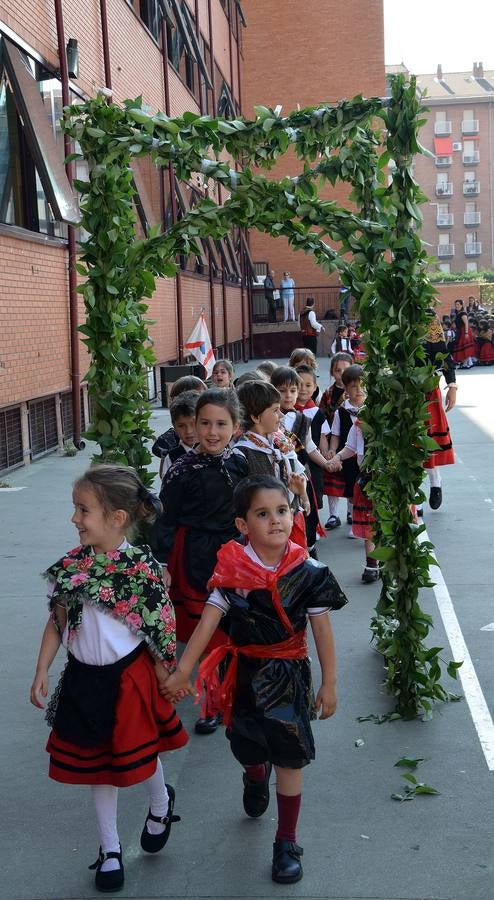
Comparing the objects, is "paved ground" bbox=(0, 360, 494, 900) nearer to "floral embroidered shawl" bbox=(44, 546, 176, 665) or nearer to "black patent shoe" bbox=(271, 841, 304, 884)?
"black patent shoe" bbox=(271, 841, 304, 884)

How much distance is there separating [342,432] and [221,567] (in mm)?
5876

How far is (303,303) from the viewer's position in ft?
159

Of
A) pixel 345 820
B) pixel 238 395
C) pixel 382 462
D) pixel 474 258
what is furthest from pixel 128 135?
pixel 474 258

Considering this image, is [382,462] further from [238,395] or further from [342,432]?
[342,432]

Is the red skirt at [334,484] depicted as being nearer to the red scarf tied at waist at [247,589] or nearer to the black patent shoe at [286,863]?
the red scarf tied at waist at [247,589]

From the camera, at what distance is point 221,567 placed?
428 centimetres

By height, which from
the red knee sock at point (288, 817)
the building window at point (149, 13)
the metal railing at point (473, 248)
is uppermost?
the metal railing at point (473, 248)

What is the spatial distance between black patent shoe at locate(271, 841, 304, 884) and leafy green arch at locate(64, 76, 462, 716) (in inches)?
65.5

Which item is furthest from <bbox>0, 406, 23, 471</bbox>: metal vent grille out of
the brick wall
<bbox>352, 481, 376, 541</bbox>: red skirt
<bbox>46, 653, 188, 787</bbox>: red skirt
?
the brick wall

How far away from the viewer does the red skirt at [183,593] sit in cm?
584

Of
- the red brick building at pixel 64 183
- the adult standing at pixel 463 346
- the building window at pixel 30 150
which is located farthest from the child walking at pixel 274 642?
the adult standing at pixel 463 346

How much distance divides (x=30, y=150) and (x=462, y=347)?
2468 cm

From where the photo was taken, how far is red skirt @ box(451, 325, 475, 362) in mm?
37469

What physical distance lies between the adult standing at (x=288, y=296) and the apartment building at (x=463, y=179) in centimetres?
7692
